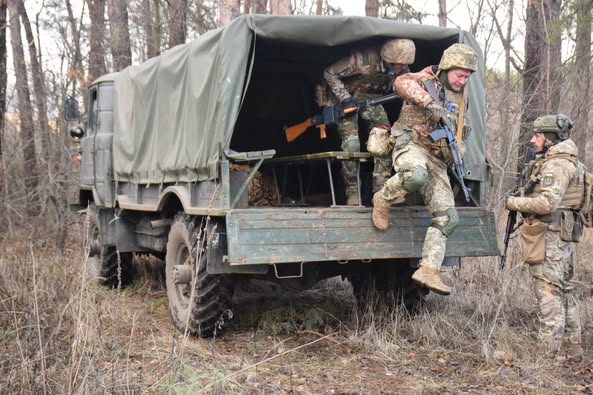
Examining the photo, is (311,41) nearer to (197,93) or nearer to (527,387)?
(197,93)

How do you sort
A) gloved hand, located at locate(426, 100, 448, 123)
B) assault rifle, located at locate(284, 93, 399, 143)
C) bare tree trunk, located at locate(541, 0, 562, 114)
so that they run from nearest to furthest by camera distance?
1. gloved hand, located at locate(426, 100, 448, 123)
2. assault rifle, located at locate(284, 93, 399, 143)
3. bare tree trunk, located at locate(541, 0, 562, 114)

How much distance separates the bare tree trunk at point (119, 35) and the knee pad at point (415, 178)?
10630 millimetres

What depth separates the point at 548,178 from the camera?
16.2 feet

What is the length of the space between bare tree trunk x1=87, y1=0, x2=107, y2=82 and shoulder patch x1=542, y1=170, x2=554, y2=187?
1131 cm

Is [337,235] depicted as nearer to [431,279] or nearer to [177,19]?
[431,279]

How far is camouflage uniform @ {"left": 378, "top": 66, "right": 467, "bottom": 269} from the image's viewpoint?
491 cm

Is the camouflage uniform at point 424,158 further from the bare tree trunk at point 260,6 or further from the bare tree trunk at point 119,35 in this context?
the bare tree trunk at point 119,35

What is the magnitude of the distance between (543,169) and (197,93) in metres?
2.87

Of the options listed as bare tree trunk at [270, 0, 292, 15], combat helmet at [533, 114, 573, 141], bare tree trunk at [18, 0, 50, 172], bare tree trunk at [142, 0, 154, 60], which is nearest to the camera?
combat helmet at [533, 114, 573, 141]

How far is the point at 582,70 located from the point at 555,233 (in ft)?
19.6

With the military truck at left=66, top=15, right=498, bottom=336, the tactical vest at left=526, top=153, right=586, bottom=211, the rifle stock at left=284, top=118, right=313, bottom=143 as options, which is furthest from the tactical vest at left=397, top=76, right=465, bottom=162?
the rifle stock at left=284, top=118, right=313, bottom=143

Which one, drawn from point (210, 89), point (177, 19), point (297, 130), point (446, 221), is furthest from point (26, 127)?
point (446, 221)

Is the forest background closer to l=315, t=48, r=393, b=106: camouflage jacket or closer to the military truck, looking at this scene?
the military truck

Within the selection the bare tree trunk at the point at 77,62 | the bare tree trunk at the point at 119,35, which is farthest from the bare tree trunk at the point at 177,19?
the bare tree trunk at the point at 77,62
